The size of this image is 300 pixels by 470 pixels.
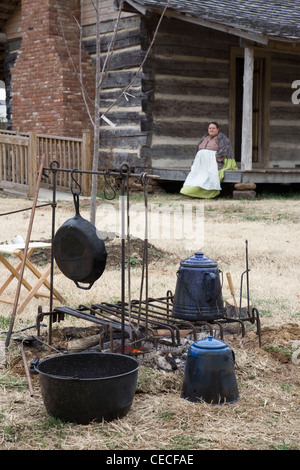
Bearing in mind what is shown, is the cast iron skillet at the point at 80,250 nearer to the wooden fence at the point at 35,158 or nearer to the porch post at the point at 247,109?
the wooden fence at the point at 35,158

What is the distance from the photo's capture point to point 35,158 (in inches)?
559

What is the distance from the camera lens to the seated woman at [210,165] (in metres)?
14.3

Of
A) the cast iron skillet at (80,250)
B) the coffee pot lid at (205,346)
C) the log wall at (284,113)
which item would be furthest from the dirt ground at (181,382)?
the log wall at (284,113)

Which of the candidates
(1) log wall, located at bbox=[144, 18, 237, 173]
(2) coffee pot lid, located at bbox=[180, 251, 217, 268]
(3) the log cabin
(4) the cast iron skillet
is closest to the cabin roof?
(3) the log cabin

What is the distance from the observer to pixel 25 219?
11.8 m

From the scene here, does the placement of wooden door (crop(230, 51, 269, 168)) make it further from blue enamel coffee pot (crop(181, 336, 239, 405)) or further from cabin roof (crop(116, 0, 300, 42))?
blue enamel coffee pot (crop(181, 336, 239, 405))

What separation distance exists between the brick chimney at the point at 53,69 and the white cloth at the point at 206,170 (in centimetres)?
331

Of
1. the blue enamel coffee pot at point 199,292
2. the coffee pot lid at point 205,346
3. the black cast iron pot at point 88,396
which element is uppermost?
the blue enamel coffee pot at point 199,292

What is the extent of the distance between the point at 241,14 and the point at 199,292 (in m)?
10.6

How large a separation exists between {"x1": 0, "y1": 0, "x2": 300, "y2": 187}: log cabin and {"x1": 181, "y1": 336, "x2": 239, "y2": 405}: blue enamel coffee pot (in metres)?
10.2

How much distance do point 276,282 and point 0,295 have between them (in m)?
2.76

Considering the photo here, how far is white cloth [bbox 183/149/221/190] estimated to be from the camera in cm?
1430
